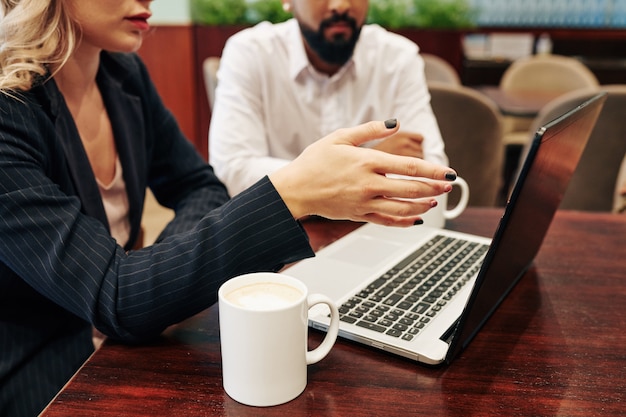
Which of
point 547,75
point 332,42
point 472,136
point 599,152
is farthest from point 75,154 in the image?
point 547,75

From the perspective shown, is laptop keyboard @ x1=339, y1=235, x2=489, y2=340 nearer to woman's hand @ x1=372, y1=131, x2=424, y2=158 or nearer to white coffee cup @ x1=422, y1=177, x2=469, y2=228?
white coffee cup @ x1=422, y1=177, x2=469, y2=228

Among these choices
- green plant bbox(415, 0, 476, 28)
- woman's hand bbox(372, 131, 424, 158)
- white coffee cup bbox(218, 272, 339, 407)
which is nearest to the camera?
white coffee cup bbox(218, 272, 339, 407)

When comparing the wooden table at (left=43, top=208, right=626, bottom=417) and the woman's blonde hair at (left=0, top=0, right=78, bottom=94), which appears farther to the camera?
the woman's blonde hair at (left=0, top=0, right=78, bottom=94)

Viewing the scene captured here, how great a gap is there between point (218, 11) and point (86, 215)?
416 centimetres

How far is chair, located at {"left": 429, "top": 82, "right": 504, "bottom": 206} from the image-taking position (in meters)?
2.04

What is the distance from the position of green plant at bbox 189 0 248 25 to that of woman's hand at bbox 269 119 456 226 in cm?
430

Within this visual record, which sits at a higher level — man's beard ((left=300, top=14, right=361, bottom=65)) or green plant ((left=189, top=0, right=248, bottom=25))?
man's beard ((left=300, top=14, right=361, bottom=65))

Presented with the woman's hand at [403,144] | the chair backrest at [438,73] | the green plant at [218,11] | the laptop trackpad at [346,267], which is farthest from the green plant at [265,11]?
the laptop trackpad at [346,267]

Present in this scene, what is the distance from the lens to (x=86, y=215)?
0.91 metres

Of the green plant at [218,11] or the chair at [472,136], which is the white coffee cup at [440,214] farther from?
the green plant at [218,11]

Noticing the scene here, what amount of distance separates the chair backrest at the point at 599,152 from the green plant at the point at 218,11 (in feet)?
10.4

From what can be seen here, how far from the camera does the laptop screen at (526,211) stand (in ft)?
2.08

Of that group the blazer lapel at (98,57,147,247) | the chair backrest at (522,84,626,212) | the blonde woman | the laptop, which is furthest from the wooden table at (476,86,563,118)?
the blonde woman

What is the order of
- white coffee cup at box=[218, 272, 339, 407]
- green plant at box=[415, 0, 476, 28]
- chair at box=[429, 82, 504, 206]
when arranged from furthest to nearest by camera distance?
green plant at box=[415, 0, 476, 28] < chair at box=[429, 82, 504, 206] < white coffee cup at box=[218, 272, 339, 407]
